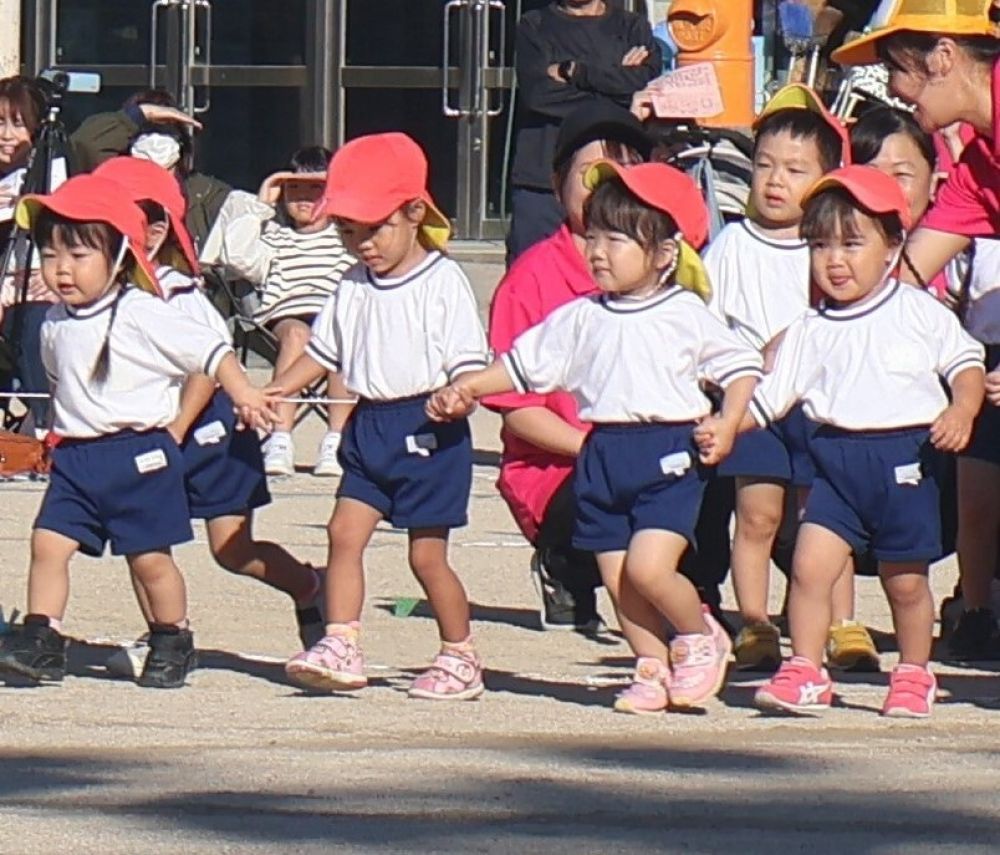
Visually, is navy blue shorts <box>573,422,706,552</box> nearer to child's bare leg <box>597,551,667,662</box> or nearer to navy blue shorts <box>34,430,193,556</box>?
child's bare leg <box>597,551,667,662</box>

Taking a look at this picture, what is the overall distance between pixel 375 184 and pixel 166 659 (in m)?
1.30

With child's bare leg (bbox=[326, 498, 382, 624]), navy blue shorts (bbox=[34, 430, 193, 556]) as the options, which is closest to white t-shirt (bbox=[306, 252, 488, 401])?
child's bare leg (bbox=[326, 498, 382, 624])

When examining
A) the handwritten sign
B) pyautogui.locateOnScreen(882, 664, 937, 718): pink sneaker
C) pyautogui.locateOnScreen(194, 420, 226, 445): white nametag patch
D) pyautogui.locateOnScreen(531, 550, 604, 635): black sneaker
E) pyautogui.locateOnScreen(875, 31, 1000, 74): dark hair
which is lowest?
pyautogui.locateOnScreen(531, 550, 604, 635): black sneaker

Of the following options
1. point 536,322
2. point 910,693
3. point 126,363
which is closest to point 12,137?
point 536,322

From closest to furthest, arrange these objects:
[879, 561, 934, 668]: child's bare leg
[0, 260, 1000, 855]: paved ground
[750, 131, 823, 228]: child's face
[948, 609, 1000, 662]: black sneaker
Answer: [0, 260, 1000, 855]: paved ground, [879, 561, 934, 668]: child's bare leg, [750, 131, 823, 228]: child's face, [948, 609, 1000, 662]: black sneaker

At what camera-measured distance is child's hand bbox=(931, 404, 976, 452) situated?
6.12 metres

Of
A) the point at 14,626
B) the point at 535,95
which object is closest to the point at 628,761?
the point at 14,626

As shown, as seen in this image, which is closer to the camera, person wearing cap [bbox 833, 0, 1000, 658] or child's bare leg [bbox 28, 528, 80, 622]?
person wearing cap [bbox 833, 0, 1000, 658]

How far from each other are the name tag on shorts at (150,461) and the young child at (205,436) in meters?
0.25

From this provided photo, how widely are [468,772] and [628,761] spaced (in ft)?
1.29

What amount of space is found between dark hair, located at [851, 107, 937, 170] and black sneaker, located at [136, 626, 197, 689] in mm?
2187

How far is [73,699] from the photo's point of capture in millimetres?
6605

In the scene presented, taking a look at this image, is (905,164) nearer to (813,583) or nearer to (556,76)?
(813,583)

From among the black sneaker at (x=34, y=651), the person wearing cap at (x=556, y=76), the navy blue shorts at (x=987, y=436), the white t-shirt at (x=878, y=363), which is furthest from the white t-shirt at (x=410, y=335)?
the person wearing cap at (x=556, y=76)
